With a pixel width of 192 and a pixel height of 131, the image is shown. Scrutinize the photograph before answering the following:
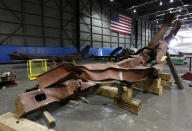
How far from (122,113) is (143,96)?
3.65ft

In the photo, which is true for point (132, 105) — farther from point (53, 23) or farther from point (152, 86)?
point (53, 23)

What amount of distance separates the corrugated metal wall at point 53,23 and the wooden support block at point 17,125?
30.6 ft

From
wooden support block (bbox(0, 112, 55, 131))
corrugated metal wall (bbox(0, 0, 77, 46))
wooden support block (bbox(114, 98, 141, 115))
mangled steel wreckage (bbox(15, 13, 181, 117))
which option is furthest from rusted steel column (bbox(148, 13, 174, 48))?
corrugated metal wall (bbox(0, 0, 77, 46))

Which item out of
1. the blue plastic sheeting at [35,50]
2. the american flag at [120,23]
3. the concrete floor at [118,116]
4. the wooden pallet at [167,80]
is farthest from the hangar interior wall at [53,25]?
the wooden pallet at [167,80]

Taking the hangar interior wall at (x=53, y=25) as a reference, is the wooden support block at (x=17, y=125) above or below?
below

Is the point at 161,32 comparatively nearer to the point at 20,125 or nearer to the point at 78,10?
the point at 20,125

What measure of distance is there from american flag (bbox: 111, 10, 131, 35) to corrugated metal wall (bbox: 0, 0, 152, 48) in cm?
85

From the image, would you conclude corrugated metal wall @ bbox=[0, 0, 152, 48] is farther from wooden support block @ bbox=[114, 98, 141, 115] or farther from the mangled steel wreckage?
wooden support block @ bbox=[114, 98, 141, 115]

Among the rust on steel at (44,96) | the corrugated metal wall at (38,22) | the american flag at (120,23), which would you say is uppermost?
the american flag at (120,23)

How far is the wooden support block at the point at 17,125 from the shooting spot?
1.26 metres

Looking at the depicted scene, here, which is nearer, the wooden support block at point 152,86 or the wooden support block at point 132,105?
the wooden support block at point 132,105

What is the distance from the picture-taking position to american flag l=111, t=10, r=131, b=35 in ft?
51.1

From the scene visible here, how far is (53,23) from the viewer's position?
1046 centimetres

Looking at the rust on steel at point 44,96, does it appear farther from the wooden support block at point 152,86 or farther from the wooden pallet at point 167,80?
the wooden pallet at point 167,80
